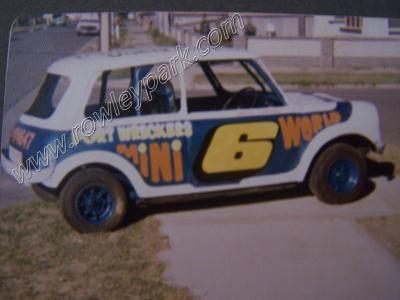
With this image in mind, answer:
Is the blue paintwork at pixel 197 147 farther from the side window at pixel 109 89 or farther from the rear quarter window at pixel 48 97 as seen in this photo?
the side window at pixel 109 89

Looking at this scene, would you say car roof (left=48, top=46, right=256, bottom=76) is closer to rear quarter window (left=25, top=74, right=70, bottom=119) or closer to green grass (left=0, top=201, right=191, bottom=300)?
rear quarter window (left=25, top=74, right=70, bottom=119)

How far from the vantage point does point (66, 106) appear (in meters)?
3.17

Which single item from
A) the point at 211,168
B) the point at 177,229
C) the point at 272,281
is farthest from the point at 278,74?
the point at 272,281

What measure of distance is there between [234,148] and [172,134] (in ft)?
1.17

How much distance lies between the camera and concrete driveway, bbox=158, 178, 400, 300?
2.70m

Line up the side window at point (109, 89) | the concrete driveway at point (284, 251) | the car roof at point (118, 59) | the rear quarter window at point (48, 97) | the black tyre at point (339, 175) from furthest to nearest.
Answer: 1. the black tyre at point (339, 175)
2. the car roof at point (118, 59)
3. the side window at point (109, 89)
4. the rear quarter window at point (48, 97)
5. the concrete driveway at point (284, 251)

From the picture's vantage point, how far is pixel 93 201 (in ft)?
11.5

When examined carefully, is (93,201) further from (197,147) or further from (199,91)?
(199,91)

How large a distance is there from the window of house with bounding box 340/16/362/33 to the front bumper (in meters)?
1.69

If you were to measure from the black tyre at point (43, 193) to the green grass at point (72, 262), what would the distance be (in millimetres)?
70

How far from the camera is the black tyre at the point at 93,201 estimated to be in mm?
3412

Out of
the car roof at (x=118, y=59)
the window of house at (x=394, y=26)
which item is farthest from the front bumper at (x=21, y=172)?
the window of house at (x=394, y=26)

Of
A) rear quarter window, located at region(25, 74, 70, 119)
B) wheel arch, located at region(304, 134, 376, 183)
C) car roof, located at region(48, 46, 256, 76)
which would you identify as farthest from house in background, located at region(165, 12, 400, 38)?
wheel arch, located at region(304, 134, 376, 183)

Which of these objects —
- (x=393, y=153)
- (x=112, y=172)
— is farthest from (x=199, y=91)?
(x=393, y=153)
